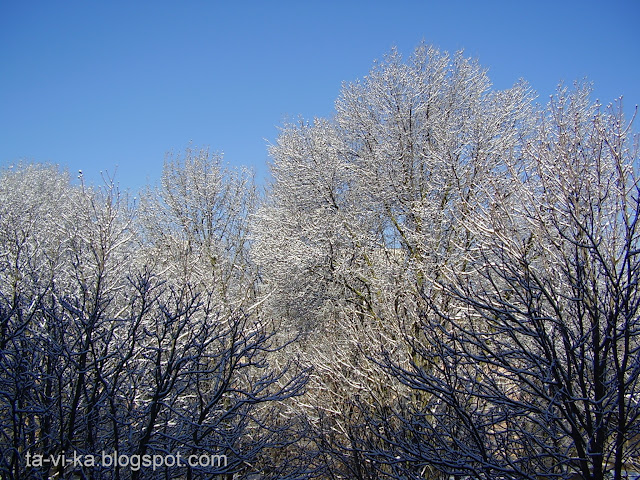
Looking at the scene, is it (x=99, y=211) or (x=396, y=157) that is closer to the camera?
(x=99, y=211)

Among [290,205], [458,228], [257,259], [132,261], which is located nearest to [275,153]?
[290,205]

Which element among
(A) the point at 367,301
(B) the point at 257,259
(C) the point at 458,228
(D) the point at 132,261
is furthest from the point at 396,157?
(D) the point at 132,261

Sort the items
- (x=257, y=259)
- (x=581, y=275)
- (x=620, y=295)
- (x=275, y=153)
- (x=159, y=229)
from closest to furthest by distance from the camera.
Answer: (x=620, y=295), (x=581, y=275), (x=257, y=259), (x=275, y=153), (x=159, y=229)

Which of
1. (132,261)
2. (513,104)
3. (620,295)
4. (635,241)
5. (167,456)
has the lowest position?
(167,456)

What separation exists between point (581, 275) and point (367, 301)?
274 inches

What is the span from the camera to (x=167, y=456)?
4871mm

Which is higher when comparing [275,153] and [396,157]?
[275,153]

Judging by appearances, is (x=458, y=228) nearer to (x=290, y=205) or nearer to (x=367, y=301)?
(x=367, y=301)

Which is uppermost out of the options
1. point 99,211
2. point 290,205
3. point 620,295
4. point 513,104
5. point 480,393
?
point 513,104

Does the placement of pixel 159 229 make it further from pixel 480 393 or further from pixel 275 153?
pixel 480 393

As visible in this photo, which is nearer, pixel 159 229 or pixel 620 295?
pixel 620 295

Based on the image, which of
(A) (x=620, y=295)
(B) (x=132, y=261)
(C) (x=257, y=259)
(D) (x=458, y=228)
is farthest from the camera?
(C) (x=257, y=259)

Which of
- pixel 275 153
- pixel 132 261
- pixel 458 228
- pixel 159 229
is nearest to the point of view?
pixel 458 228

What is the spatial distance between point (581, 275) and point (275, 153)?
33.4ft
